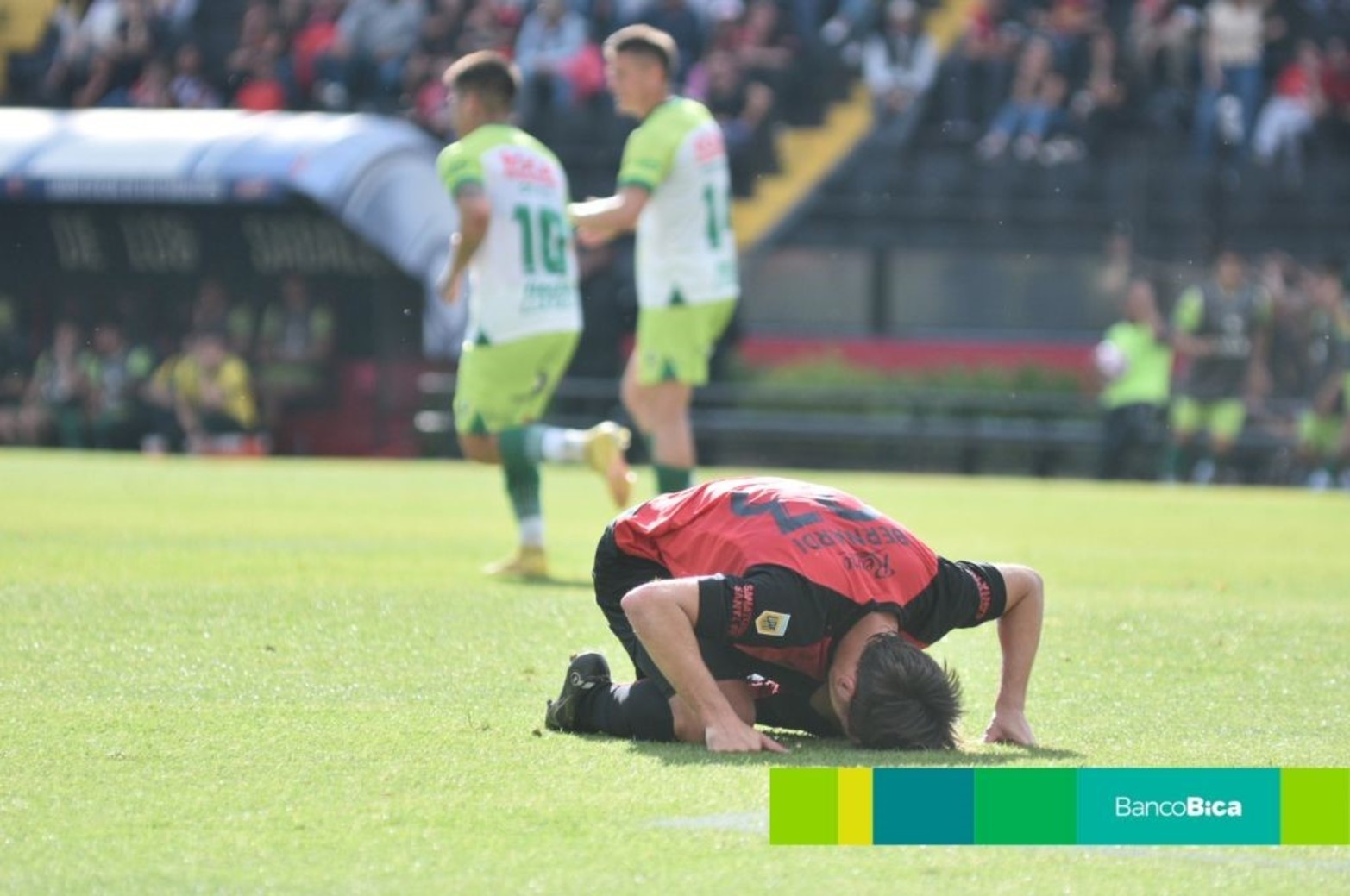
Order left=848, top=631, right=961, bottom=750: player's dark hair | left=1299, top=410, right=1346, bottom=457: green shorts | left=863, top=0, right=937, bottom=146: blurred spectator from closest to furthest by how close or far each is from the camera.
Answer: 1. left=848, top=631, right=961, bottom=750: player's dark hair
2. left=1299, top=410, right=1346, bottom=457: green shorts
3. left=863, top=0, right=937, bottom=146: blurred spectator

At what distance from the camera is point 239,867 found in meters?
4.55

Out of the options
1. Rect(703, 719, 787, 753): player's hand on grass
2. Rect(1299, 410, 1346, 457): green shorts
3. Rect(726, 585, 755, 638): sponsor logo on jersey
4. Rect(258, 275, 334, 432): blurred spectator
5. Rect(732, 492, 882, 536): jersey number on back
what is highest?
Rect(732, 492, 882, 536): jersey number on back

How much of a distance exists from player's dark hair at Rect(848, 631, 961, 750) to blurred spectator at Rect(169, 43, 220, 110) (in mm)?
24762

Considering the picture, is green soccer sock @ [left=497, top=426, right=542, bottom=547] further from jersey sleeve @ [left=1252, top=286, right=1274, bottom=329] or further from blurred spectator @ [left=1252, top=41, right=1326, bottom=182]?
blurred spectator @ [left=1252, top=41, right=1326, bottom=182]

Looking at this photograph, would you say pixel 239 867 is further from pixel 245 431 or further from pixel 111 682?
pixel 245 431

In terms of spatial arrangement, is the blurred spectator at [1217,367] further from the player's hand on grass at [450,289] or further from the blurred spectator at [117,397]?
the player's hand on grass at [450,289]

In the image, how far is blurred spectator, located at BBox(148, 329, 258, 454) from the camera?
84.7 feet

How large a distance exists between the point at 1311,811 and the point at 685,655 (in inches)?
60.2

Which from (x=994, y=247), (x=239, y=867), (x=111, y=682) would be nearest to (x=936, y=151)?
(x=994, y=247)

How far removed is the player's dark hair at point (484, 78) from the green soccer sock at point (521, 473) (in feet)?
5.18

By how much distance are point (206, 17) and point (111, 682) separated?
2502cm

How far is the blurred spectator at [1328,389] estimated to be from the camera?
22359 millimetres

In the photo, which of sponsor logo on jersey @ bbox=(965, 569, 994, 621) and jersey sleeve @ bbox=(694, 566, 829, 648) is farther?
sponsor logo on jersey @ bbox=(965, 569, 994, 621)

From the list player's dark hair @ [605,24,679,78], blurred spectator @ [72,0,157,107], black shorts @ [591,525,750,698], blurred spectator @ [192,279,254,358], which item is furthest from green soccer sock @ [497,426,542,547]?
blurred spectator @ [72,0,157,107]
